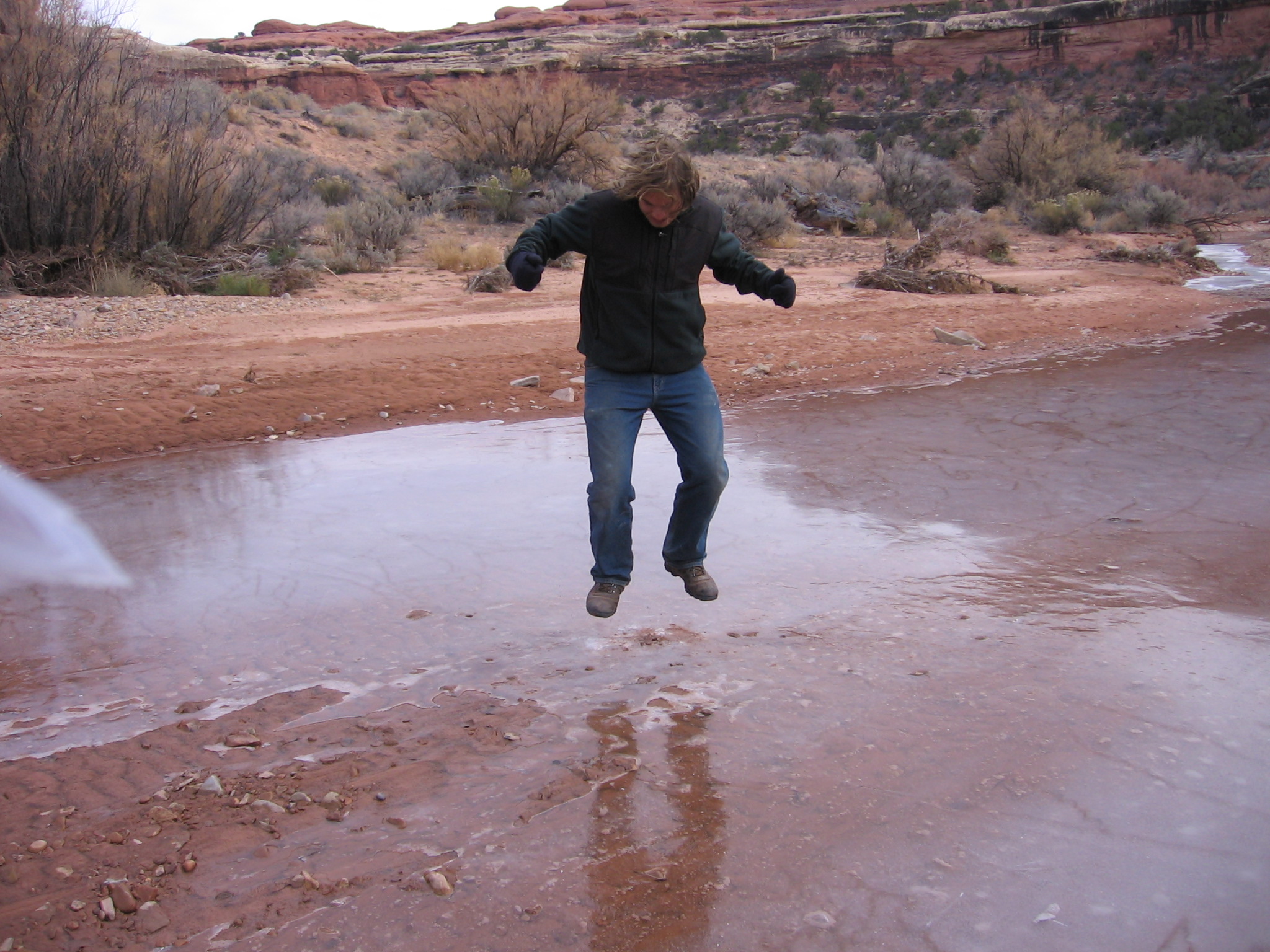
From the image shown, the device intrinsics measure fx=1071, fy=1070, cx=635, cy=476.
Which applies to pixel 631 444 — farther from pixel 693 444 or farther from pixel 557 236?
pixel 557 236

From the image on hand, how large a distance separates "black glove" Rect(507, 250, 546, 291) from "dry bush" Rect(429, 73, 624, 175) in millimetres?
21543

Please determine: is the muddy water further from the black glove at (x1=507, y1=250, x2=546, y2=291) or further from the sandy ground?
the black glove at (x1=507, y1=250, x2=546, y2=291)

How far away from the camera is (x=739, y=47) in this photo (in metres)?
54.6

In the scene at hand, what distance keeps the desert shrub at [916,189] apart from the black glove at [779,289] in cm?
2050

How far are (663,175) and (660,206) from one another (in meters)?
0.11

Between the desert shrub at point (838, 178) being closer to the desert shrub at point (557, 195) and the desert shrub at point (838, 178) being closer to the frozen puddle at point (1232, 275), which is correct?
the desert shrub at point (557, 195)

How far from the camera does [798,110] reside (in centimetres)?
4909

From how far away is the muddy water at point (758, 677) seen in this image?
103 inches

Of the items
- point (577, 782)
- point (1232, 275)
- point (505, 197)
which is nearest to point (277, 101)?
point (505, 197)

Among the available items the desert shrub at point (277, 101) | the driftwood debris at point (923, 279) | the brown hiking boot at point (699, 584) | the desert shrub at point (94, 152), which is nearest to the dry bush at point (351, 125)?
the desert shrub at point (277, 101)

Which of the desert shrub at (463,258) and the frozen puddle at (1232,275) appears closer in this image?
the frozen puddle at (1232,275)

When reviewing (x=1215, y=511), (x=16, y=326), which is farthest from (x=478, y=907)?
(x=16, y=326)

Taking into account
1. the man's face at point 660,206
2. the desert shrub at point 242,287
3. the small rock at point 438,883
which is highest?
the man's face at point 660,206

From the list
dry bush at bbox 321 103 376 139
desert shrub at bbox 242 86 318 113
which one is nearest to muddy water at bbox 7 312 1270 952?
dry bush at bbox 321 103 376 139
